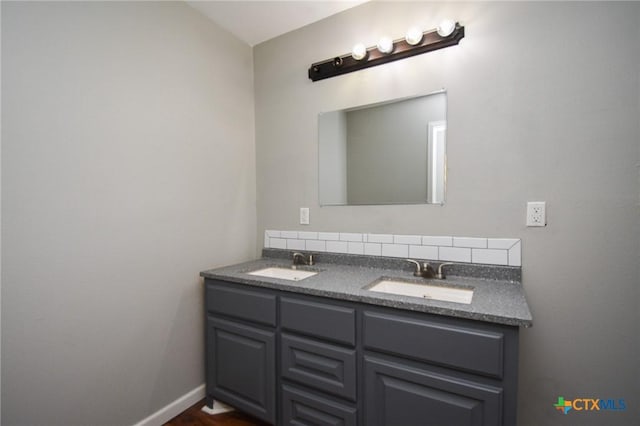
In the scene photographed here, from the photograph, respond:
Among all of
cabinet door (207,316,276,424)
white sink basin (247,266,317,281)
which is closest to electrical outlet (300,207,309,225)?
white sink basin (247,266,317,281)

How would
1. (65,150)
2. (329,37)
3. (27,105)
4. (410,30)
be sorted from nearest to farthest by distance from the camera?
(27,105), (65,150), (410,30), (329,37)

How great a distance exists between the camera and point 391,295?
1.20m

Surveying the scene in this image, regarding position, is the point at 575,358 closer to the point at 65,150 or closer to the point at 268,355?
the point at 268,355

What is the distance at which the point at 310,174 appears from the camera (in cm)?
198

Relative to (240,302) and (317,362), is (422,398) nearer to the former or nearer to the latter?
(317,362)

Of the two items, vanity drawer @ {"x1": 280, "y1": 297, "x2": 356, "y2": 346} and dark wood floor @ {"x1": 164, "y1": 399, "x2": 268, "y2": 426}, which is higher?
vanity drawer @ {"x1": 280, "y1": 297, "x2": 356, "y2": 346}

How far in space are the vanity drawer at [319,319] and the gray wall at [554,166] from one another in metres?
0.67

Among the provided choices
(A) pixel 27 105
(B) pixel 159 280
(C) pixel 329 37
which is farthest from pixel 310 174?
(A) pixel 27 105

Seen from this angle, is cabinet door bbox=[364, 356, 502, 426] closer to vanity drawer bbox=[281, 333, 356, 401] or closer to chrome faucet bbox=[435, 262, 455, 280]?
vanity drawer bbox=[281, 333, 356, 401]

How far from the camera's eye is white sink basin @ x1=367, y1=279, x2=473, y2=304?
136cm

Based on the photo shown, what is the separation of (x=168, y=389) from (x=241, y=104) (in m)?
1.89

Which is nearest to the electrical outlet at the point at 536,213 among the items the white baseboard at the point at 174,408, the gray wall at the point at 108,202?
the gray wall at the point at 108,202

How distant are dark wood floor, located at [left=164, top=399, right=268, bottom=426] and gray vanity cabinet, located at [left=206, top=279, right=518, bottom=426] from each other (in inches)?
3.8

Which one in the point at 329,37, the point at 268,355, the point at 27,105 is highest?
the point at 329,37
